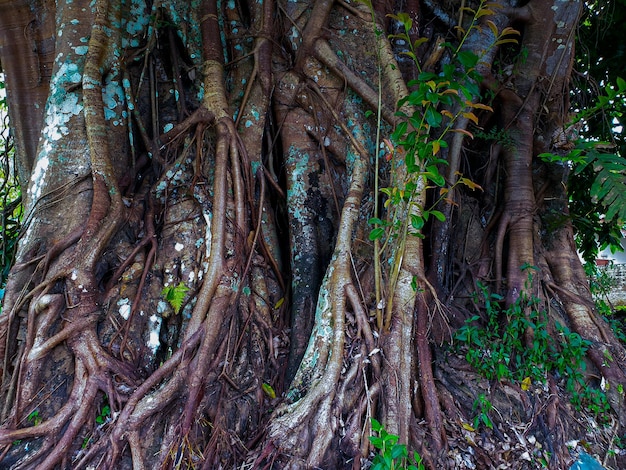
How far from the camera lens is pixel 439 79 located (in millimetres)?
1890

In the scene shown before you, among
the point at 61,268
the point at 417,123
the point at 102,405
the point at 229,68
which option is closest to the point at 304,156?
the point at 229,68

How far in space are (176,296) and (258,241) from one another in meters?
0.60

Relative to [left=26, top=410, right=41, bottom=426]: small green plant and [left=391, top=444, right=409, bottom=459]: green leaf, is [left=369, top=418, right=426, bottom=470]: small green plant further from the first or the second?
[left=26, top=410, right=41, bottom=426]: small green plant

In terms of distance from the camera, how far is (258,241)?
277cm

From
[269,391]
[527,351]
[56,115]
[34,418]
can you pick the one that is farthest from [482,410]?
[56,115]

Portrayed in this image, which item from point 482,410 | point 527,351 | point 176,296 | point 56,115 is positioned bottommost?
point 482,410

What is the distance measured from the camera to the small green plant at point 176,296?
2.46 meters

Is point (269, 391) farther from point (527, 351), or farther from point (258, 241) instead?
point (527, 351)

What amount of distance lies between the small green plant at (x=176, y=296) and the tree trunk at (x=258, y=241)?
0.06 feet

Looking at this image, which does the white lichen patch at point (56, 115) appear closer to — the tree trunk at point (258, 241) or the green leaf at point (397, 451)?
the tree trunk at point (258, 241)

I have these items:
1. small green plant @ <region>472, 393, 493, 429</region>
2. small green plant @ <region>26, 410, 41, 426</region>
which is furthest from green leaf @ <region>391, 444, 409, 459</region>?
small green plant @ <region>26, 410, 41, 426</region>

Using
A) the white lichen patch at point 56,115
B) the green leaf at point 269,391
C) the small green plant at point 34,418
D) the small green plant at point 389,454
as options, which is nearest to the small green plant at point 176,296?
the green leaf at point 269,391

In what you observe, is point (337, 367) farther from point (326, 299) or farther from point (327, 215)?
point (327, 215)

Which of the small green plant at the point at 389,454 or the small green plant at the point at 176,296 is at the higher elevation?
the small green plant at the point at 176,296
